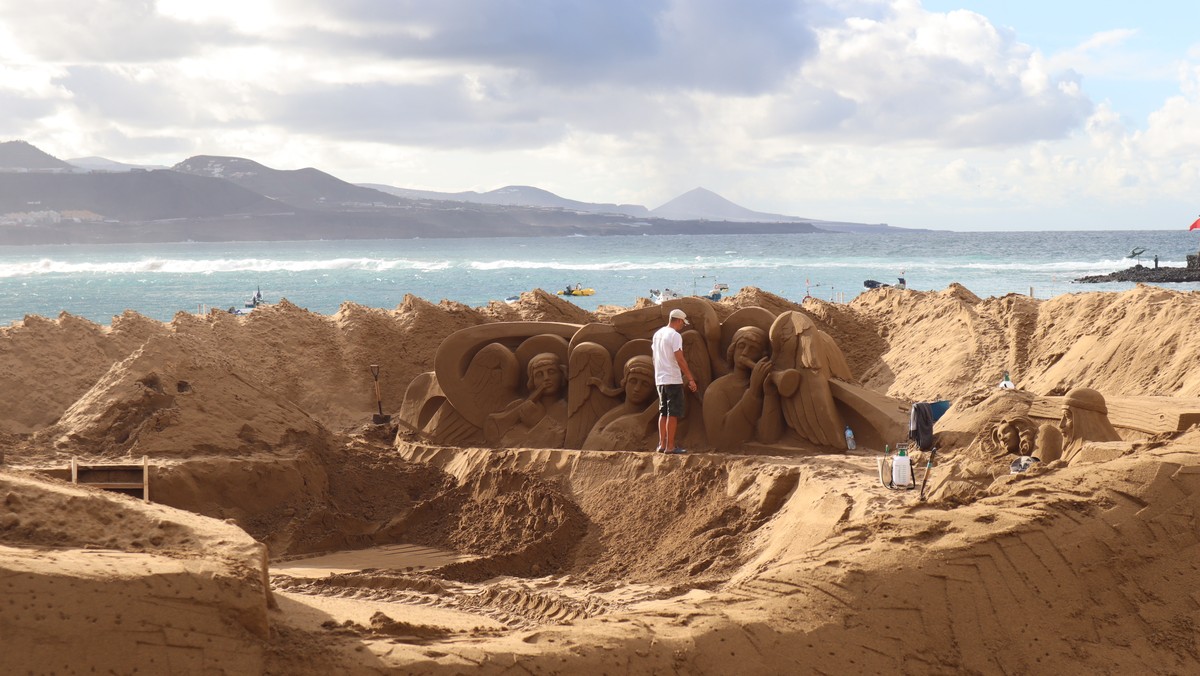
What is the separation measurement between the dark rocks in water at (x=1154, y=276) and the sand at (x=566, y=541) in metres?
20.1

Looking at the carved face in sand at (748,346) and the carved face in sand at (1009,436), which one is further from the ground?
the carved face in sand at (748,346)

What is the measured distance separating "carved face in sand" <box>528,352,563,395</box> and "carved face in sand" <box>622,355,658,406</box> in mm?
848

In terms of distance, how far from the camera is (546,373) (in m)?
10.5

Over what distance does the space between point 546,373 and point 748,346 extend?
6.58 feet

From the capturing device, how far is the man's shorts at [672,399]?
30.4 feet

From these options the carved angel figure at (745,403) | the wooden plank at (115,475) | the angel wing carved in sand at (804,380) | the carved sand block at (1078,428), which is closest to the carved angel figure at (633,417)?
the carved angel figure at (745,403)

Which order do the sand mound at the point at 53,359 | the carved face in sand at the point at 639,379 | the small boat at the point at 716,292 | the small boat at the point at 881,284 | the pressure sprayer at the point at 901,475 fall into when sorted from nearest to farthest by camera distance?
the pressure sprayer at the point at 901,475 → the carved face in sand at the point at 639,379 → the sand mound at the point at 53,359 → the small boat at the point at 881,284 → the small boat at the point at 716,292

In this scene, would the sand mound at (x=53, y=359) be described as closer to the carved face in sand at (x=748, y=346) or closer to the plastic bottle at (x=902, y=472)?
the carved face in sand at (x=748, y=346)

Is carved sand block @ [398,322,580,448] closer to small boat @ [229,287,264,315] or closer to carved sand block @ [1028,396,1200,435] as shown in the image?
carved sand block @ [1028,396,1200,435]

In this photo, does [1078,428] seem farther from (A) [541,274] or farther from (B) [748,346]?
(A) [541,274]

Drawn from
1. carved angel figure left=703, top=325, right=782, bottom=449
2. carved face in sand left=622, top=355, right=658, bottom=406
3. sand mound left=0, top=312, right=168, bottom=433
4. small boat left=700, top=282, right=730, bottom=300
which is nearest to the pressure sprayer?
carved angel figure left=703, top=325, right=782, bottom=449

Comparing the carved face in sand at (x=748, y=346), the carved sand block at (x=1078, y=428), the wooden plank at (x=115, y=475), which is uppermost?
the carved face in sand at (x=748, y=346)

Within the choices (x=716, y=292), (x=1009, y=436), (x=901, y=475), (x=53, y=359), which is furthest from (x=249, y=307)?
(x=1009, y=436)

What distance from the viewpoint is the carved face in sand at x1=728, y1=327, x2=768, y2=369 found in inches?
378
